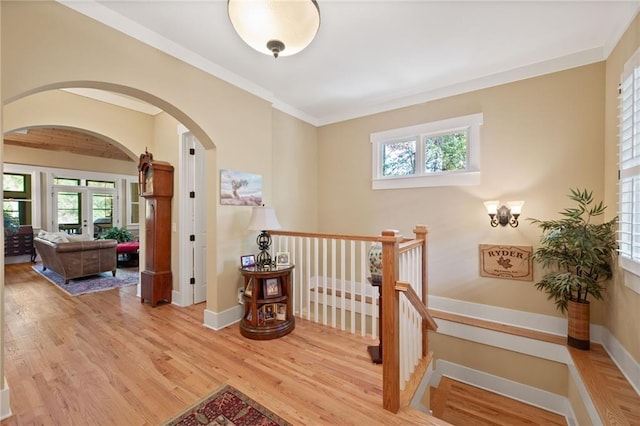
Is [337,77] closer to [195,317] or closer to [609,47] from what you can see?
[609,47]

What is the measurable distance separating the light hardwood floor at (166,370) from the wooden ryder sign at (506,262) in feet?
5.88

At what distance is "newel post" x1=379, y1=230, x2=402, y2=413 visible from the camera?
182 cm

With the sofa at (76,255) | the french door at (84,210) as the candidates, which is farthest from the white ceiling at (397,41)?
the french door at (84,210)

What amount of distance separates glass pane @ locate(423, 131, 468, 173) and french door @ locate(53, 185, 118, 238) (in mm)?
9721

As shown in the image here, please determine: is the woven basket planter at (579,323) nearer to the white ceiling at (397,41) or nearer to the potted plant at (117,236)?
the white ceiling at (397,41)

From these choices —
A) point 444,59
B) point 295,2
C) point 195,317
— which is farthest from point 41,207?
point 444,59

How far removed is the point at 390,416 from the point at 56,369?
109 inches

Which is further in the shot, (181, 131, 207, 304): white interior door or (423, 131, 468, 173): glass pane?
(181, 131, 207, 304): white interior door

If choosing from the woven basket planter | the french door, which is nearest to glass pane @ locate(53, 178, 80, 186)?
the french door

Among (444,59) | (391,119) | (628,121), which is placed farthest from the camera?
(391,119)

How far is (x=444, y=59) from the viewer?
3.00 metres

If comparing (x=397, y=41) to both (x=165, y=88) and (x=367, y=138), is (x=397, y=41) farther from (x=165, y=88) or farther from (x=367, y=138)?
(x=165, y=88)

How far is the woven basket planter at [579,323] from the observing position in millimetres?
2553

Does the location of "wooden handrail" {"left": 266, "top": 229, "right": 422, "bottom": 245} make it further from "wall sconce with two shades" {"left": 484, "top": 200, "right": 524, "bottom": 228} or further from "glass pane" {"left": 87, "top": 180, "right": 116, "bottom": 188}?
"glass pane" {"left": 87, "top": 180, "right": 116, "bottom": 188}
